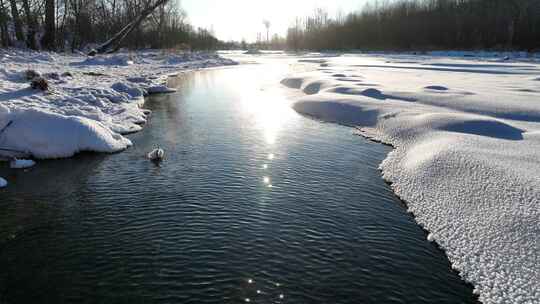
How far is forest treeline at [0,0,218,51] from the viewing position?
27.9m

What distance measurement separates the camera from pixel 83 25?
144 ft

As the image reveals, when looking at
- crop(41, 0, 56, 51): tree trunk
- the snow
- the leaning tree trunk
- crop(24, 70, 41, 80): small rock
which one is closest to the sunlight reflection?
the snow

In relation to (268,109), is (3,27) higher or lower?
higher

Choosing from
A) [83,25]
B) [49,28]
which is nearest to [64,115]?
[49,28]

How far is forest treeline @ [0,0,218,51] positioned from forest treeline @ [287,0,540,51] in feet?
114

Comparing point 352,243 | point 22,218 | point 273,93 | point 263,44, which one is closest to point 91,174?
point 22,218

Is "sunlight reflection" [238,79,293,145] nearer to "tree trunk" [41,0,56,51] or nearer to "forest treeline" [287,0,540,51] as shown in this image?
"tree trunk" [41,0,56,51]

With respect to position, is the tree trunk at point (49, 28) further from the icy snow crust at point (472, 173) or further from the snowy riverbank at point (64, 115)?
the icy snow crust at point (472, 173)

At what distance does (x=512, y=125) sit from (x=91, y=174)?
1030cm

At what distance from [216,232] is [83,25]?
152 ft

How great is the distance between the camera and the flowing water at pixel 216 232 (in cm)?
430

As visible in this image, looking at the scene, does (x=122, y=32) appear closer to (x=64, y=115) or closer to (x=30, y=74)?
(x=30, y=74)

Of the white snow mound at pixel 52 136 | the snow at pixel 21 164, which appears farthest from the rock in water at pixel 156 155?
the snow at pixel 21 164

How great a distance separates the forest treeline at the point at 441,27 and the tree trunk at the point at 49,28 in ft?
182
